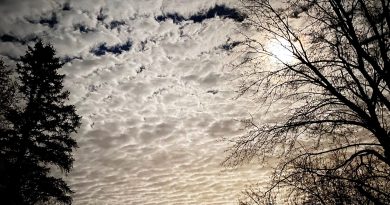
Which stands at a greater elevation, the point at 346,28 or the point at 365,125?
the point at 346,28

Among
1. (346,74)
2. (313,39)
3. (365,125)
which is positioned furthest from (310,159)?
(313,39)

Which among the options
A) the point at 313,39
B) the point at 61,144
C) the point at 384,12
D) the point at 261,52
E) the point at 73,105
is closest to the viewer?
the point at 384,12

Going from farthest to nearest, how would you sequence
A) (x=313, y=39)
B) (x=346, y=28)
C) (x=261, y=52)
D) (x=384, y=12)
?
(x=261, y=52)
(x=313, y=39)
(x=346, y=28)
(x=384, y=12)

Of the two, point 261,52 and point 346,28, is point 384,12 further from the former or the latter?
point 261,52

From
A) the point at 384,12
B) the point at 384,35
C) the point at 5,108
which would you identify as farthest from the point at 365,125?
the point at 5,108

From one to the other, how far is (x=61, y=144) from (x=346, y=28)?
17368 mm

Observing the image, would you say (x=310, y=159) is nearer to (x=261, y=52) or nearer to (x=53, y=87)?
(x=261, y=52)

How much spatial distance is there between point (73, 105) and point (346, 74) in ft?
57.0

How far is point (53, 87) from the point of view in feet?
67.6

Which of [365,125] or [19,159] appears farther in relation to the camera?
[19,159]

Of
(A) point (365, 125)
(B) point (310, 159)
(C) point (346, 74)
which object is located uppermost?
(C) point (346, 74)

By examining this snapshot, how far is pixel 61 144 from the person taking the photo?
19594mm

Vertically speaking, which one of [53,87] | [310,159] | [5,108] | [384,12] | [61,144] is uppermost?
[53,87]

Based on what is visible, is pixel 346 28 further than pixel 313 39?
No
